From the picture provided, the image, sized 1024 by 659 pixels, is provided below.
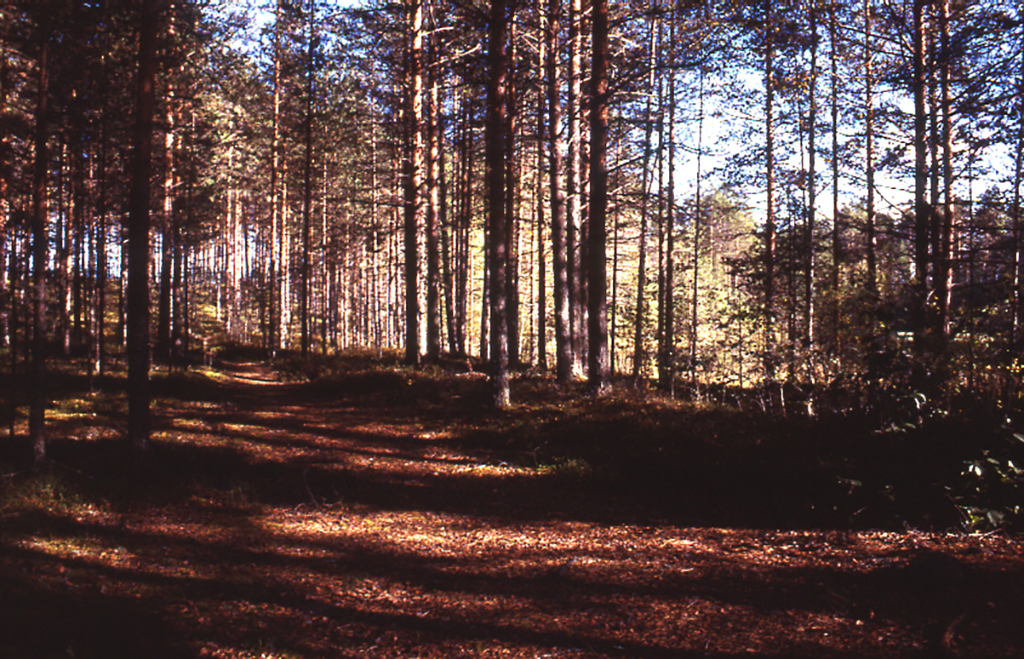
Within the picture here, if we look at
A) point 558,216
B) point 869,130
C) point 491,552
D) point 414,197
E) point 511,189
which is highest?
point 869,130

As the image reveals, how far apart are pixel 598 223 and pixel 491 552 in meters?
7.39

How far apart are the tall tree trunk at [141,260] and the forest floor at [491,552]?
73cm

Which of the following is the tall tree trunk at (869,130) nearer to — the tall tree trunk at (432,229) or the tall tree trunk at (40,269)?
the tall tree trunk at (432,229)

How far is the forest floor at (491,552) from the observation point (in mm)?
4488

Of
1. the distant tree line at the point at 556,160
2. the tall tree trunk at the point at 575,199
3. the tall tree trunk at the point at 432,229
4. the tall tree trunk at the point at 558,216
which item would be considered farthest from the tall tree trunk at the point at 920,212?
the tall tree trunk at the point at 432,229

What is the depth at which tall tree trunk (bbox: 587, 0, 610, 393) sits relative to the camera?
38.5 feet

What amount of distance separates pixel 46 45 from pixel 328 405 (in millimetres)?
9563

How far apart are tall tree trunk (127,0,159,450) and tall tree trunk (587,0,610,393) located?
788cm

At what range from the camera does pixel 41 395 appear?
28.5ft

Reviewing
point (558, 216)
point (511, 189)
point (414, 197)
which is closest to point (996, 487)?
point (558, 216)

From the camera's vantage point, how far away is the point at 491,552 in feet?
21.4

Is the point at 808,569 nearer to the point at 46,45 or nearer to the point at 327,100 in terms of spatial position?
the point at 46,45

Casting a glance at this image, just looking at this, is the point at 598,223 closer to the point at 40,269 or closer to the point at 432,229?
the point at 432,229

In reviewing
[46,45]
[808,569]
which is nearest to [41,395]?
[46,45]
